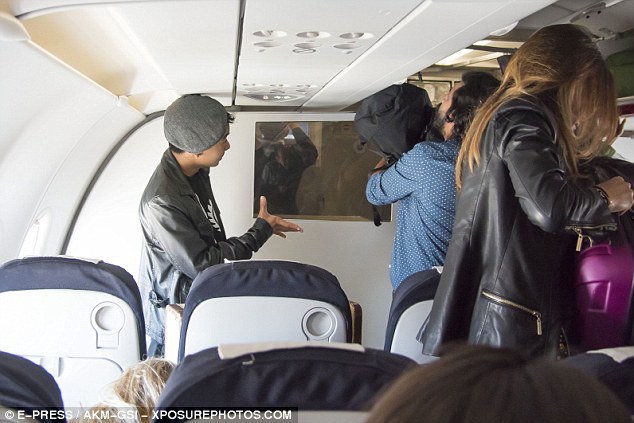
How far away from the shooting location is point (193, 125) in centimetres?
339

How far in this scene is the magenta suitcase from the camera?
1.91 metres

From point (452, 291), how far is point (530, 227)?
0.30 meters

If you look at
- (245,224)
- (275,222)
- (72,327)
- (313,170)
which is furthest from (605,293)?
(245,224)

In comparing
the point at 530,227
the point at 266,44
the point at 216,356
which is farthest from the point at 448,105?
the point at 216,356

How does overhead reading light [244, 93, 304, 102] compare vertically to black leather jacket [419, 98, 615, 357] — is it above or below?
above

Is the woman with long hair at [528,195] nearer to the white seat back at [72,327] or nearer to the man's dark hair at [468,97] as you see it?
the man's dark hair at [468,97]

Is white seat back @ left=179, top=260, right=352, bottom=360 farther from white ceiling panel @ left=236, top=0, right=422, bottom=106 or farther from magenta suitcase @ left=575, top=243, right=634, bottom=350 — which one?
white ceiling panel @ left=236, top=0, right=422, bottom=106

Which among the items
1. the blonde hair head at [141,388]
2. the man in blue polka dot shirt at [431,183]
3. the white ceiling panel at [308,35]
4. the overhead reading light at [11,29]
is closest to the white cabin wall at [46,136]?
the overhead reading light at [11,29]

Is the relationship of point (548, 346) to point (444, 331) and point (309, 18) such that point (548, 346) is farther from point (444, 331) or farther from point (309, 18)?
point (309, 18)

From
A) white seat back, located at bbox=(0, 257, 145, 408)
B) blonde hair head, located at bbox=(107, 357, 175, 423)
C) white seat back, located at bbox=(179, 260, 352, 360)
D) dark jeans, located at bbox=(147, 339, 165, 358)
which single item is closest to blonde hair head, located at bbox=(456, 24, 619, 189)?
white seat back, located at bbox=(179, 260, 352, 360)

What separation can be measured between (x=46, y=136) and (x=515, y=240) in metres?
2.79

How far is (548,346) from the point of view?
6.69 feet

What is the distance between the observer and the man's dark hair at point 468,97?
3025 millimetres

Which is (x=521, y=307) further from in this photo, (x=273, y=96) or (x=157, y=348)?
(x=273, y=96)
